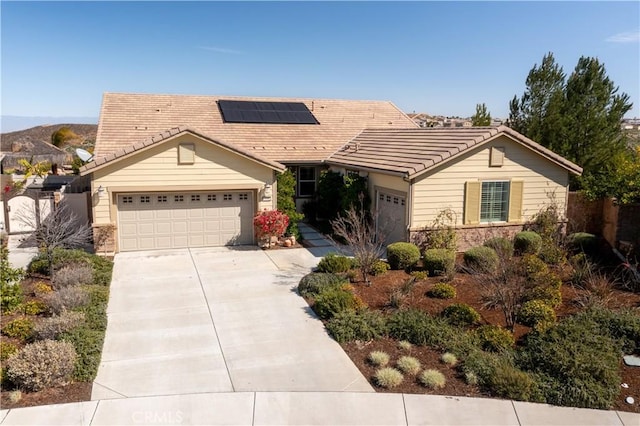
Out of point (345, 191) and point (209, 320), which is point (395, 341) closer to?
point (209, 320)

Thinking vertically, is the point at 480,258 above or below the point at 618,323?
above

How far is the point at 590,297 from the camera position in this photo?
444 inches

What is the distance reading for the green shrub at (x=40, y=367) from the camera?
7871 mm

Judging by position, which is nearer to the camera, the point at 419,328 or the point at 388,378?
the point at 388,378

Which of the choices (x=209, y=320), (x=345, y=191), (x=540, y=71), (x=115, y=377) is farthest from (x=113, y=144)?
(x=540, y=71)

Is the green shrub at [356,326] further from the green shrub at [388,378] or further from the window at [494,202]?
the window at [494,202]

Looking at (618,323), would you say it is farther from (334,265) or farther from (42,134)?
(42,134)

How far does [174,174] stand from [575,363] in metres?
12.9

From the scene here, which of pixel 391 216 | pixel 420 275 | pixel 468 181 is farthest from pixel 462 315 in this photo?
pixel 391 216

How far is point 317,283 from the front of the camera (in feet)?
41.5

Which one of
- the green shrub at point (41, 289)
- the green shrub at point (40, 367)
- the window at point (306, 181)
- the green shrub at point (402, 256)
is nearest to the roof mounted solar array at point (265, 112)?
the window at point (306, 181)

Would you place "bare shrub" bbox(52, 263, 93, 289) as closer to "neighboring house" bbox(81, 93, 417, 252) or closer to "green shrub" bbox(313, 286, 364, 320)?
"neighboring house" bbox(81, 93, 417, 252)

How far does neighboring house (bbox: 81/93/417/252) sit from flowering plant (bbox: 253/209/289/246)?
0.66 meters

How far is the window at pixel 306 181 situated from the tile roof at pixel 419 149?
123cm
